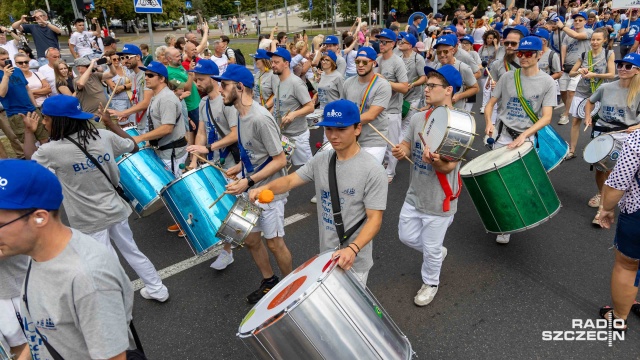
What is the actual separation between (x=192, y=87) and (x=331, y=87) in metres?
2.26

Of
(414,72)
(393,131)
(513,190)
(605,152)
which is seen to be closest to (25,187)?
(513,190)

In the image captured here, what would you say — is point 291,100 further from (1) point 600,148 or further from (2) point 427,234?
(1) point 600,148

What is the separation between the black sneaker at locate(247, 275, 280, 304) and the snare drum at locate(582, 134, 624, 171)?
3.56 m

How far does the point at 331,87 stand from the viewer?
20.4 ft

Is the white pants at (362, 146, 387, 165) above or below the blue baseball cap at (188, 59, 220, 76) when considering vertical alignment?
below

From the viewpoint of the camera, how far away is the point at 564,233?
16.2 ft

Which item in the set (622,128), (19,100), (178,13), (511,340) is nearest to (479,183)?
(511,340)

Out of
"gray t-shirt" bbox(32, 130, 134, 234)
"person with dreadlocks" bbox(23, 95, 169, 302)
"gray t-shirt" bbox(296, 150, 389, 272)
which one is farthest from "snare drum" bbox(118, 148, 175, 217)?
"gray t-shirt" bbox(296, 150, 389, 272)

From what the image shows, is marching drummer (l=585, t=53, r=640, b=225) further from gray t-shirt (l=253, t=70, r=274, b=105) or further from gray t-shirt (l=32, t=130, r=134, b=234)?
gray t-shirt (l=32, t=130, r=134, b=234)

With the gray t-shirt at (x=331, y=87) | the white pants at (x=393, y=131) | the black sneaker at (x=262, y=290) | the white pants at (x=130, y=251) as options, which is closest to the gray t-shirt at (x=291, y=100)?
the gray t-shirt at (x=331, y=87)

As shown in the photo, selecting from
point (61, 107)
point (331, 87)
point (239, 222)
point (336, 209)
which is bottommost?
point (239, 222)

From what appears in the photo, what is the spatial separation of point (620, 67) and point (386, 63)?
9.57 feet

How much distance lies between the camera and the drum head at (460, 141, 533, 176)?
3.98m

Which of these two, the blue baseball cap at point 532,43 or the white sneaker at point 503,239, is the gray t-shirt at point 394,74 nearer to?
the blue baseball cap at point 532,43
